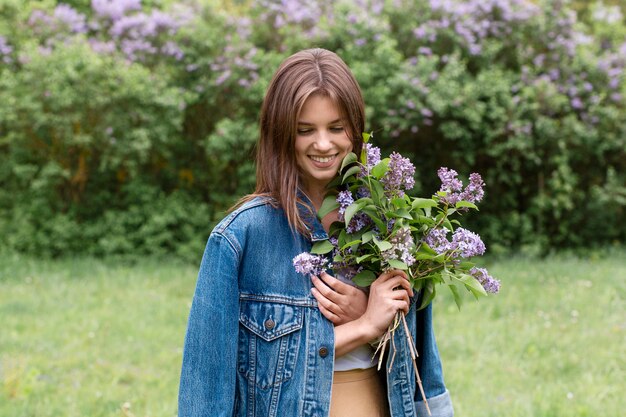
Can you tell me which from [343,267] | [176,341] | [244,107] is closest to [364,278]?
[343,267]

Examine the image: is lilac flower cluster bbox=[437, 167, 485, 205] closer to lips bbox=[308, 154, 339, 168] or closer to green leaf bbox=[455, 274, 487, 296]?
green leaf bbox=[455, 274, 487, 296]

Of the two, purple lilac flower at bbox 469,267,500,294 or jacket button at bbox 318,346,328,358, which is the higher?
purple lilac flower at bbox 469,267,500,294

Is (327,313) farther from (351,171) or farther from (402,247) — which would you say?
(351,171)

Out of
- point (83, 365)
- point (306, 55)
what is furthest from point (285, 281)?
point (83, 365)

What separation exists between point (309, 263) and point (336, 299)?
14cm

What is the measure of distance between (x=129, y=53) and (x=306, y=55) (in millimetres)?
6457

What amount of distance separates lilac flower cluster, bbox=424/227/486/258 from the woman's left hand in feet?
0.78

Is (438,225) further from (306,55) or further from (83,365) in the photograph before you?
(83,365)

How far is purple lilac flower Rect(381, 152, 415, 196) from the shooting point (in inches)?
75.3

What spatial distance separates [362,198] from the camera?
192cm

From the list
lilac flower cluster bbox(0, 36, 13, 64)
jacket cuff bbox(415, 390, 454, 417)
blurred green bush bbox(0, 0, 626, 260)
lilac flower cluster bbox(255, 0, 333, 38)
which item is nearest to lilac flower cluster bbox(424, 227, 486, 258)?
jacket cuff bbox(415, 390, 454, 417)

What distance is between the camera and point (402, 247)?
72.8 inches

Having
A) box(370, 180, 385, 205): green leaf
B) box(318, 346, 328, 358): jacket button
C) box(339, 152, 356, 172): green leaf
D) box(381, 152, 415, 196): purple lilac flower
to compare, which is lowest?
box(318, 346, 328, 358): jacket button

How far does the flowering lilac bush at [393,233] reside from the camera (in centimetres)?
188
